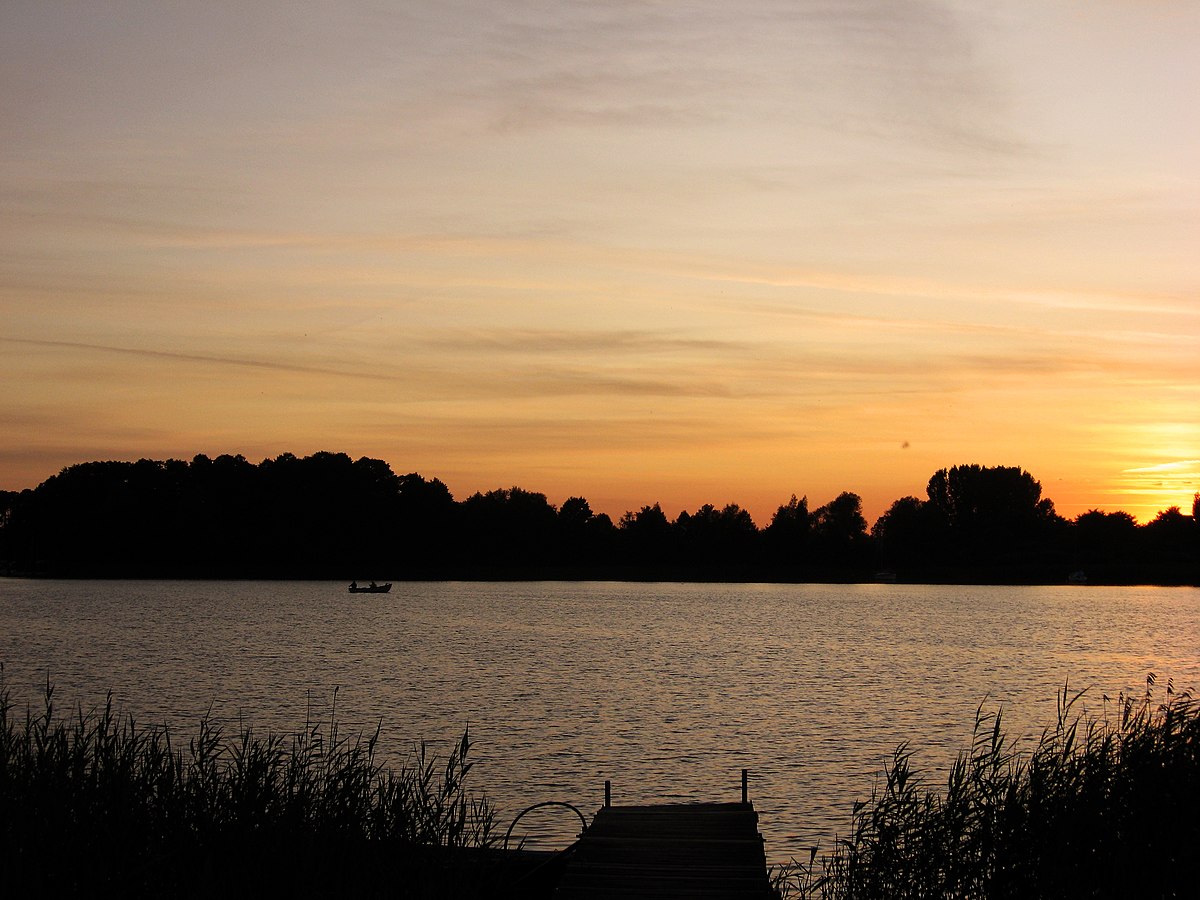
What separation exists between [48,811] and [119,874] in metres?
1.50

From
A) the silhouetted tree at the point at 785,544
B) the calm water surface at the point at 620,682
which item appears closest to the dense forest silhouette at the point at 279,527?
the silhouetted tree at the point at 785,544

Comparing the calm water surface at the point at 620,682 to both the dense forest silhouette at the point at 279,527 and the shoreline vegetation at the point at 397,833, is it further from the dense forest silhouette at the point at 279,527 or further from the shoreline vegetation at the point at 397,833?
the dense forest silhouette at the point at 279,527

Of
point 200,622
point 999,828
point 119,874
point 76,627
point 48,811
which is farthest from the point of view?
point 200,622

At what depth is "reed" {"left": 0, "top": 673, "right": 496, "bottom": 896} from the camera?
41.6 ft

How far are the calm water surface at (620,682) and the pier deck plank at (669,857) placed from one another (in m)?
5.16

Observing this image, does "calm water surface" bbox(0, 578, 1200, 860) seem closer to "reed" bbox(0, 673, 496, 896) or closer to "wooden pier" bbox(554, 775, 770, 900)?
"wooden pier" bbox(554, 775, 770, 900)

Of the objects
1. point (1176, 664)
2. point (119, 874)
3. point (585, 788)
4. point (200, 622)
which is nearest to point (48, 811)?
point (119, 874)

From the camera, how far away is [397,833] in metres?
14.8

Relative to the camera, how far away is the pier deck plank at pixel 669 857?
16.4 m

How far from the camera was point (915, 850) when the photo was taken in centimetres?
1541

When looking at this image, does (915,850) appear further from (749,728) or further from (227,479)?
(227,479)

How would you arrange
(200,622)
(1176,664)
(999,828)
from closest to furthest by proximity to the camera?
(999,828) → (1176,664) → (200,622)

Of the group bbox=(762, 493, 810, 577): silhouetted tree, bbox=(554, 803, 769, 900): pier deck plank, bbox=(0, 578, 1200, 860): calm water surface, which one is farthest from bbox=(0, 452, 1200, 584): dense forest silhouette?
bbox=(554, 803, 769, 900): pier deck plank

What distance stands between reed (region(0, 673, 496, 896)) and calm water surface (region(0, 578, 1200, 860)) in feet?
34.9
